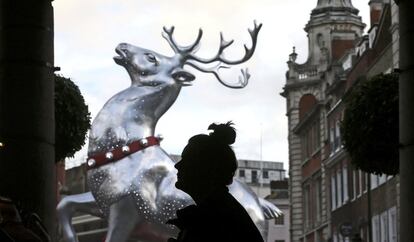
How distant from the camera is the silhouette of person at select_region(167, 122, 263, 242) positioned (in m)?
3.59

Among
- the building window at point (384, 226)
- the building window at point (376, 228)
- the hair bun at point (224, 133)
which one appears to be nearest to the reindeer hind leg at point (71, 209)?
the hair bun at point (224, 133)

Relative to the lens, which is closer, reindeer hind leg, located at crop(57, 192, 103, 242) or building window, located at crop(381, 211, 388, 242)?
reindeer hind leg, located at crop(57, 192, 103, 242)

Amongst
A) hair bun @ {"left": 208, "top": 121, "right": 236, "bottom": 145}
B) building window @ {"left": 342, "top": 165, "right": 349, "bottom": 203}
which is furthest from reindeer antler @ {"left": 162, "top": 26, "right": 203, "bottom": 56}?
building window @ {"left": 342, "top": 165, "right": 349, "bottom": 203}

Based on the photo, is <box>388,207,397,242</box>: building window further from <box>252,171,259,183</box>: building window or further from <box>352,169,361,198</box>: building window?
<box>252,171,259,183</box>: building window

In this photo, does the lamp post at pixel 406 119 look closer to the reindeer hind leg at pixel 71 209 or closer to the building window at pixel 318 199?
the reindeer hind leg at pixel 71 209

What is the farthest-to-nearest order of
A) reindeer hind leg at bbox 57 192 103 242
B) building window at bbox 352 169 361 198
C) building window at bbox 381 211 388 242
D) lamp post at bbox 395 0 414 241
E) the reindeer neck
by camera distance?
1. building window at bbox 352 169 361 198
2. building window at bbox 381 211 388 242
3. reindeer hind leg at bbox 57 192 103 242
4. the reindeer neck
5. lamp post at bbox 395 0 414 241

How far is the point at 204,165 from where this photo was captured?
3.74 meters

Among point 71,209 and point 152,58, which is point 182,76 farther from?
point 71,209

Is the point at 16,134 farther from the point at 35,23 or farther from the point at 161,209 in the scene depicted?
the point at 161,209

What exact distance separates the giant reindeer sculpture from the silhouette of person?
14.7m

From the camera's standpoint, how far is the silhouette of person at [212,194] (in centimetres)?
359

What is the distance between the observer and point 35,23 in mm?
7688

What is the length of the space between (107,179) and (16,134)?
1132cm

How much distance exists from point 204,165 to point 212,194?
0.33 ft
